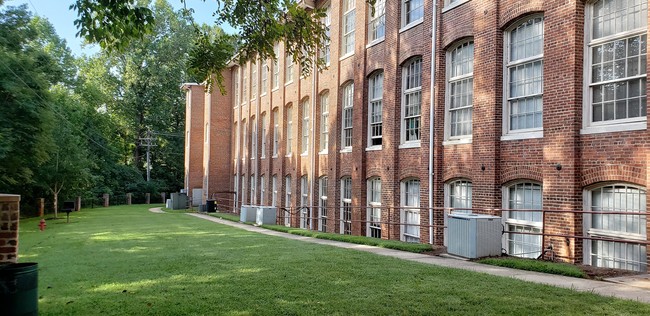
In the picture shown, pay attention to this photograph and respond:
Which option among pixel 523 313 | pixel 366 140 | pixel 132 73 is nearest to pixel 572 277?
pixel 523 313

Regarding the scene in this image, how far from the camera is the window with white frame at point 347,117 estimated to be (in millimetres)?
21094

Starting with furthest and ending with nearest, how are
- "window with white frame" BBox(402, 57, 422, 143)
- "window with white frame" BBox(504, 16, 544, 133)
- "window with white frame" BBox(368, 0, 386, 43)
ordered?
"window with white frame" BBox(368, 0, 386, 43), "window with white frame" BBox(402, 57, 422, 143), "window with white frame" BBox(504, 16, 544, 133)


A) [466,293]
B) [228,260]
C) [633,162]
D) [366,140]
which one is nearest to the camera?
[466,293]

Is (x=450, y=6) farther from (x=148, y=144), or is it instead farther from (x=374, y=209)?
(x=148, y=144)

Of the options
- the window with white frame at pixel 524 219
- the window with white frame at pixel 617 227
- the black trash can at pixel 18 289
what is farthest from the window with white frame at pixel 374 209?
the black trash can at pixel 18 289

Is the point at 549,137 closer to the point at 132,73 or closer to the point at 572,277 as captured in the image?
the point at 572,277

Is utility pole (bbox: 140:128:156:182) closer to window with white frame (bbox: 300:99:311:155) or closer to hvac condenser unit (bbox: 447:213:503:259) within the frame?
window with white frame (bbox: 300:99:311:155)

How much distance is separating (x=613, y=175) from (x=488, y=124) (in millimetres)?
3578

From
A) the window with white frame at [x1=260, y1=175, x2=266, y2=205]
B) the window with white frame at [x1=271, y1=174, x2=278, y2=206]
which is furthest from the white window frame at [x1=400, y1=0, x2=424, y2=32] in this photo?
the window with white frame at [x1=260, y1=175, x2=266, y2=205]

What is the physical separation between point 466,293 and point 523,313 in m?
1.06

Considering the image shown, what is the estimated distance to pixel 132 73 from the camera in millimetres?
57062

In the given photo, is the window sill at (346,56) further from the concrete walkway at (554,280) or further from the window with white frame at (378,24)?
the concrete walkway at (554,280)

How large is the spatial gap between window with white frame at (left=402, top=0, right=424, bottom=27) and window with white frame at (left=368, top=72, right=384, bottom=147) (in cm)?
232

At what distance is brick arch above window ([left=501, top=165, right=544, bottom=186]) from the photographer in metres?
11.5
